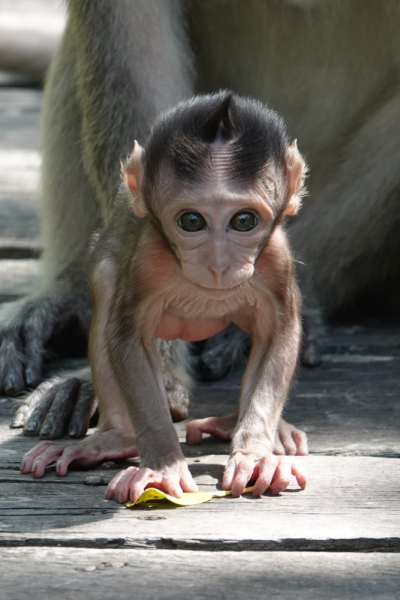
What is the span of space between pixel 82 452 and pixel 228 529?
48 centimetres

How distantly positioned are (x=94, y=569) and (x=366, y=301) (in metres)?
1.92

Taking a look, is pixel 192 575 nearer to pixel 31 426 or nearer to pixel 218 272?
pixel 218 272

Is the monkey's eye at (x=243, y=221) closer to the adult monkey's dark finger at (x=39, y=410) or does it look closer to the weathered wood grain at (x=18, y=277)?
the adult monkey's dark finger at (x=39, y=410)

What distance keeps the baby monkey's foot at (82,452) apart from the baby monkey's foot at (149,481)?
16 centimetres

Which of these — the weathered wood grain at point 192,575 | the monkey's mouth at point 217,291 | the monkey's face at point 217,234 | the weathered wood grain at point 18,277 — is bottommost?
the weathered wood grain at point 18,277

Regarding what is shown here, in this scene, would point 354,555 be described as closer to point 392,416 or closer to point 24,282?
point 392,416

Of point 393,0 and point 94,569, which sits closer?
point 94,569

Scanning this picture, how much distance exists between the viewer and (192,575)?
1513 mm

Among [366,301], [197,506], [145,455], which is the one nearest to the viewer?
[197,506]

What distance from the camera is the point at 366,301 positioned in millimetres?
3273

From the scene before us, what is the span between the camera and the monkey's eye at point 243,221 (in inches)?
71.7

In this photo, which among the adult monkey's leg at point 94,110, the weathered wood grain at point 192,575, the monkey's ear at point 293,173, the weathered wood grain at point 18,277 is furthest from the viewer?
the weathered wood grain at point 18,277

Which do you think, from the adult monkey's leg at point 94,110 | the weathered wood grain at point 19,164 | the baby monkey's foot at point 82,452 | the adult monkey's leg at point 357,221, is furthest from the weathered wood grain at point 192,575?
the weathered wood grain at point 19,164

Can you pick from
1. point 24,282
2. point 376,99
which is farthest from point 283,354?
point 24,282
